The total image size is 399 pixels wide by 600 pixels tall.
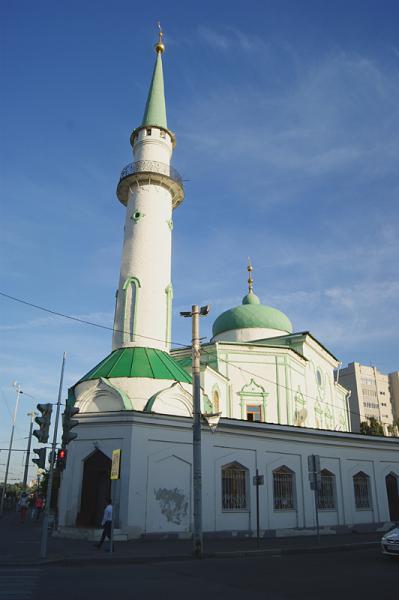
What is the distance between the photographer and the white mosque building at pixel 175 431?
57.7 feet

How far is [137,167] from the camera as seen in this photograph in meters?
25.5

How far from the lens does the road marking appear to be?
305 inches

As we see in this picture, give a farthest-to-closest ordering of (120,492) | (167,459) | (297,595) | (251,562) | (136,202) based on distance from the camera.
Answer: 1. (136,202)
2. (167,459)
3. (120,492)
4. (251,562)
5. (297,595)

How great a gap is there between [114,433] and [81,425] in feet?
5.08

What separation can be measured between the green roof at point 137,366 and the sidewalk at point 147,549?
19.8 feet

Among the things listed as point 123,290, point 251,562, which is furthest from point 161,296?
point 251,562

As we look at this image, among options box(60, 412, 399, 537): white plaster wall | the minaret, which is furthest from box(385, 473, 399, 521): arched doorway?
the minaret

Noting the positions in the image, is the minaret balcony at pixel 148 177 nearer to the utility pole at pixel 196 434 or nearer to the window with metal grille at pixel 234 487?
the utility pole at pixel 196 434

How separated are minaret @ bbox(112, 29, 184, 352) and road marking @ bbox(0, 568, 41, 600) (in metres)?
12.3

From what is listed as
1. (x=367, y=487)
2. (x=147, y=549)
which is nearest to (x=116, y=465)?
(x=147, y=549)

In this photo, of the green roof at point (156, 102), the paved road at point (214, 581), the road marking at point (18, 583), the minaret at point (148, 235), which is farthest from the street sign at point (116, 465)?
the green roof at point (156, 102)

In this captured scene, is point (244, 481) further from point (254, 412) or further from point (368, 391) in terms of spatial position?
point (368, 391)

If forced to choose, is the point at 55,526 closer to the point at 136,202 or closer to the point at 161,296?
the point at 161,296

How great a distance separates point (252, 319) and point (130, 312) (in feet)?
45.1
